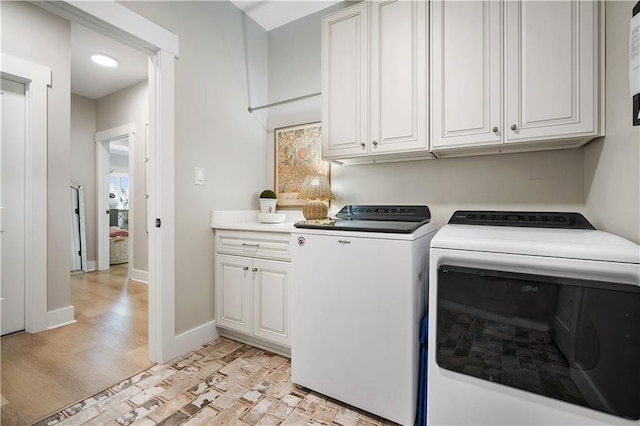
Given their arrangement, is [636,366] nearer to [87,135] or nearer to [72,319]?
[72,319]

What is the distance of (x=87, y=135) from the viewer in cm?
439

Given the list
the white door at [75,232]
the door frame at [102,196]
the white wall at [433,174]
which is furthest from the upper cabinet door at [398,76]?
the white door at [75,232]

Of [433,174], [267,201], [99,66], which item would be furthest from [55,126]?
[433,174]

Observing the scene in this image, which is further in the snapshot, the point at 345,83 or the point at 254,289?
the point at 254,289

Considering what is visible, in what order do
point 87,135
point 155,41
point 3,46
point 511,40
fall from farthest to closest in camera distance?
1. point 87,135
2. point 3,46
3. point 155,41
4. point 511,40

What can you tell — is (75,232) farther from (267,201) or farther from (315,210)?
(315,210)

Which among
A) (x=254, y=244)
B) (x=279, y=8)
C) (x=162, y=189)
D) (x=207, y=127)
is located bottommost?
(x=254, y=244)

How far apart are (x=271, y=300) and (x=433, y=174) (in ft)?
4.46

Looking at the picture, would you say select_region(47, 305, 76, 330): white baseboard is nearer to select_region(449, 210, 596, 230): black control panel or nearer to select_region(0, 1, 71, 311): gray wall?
select_region(0, 1, 71, 311): gray wall

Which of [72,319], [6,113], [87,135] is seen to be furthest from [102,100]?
[72,319]

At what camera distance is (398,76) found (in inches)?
66.9

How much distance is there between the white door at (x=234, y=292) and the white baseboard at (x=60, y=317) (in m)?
1.43

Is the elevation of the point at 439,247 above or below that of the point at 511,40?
below

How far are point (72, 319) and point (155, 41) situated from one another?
2414 mm
